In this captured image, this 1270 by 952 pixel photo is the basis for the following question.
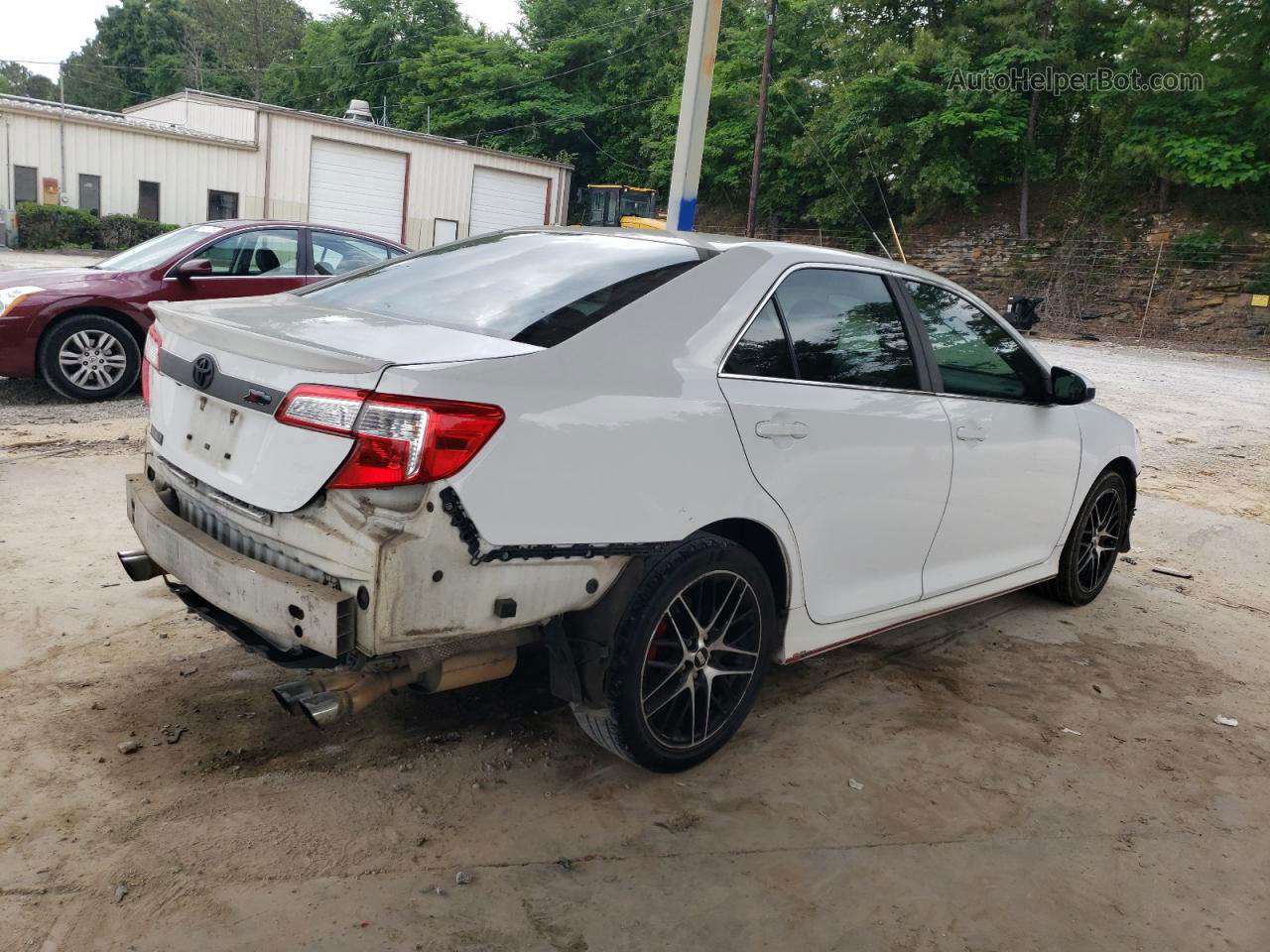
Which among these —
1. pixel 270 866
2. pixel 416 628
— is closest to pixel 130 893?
pixel 270 866

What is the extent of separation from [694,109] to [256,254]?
3938 millimetres

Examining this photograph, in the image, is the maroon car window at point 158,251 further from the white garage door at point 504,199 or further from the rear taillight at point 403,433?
the white garage door at point 504,199

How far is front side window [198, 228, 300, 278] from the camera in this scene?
345 inches

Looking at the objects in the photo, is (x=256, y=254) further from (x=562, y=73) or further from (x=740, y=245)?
(x=562, y=73)

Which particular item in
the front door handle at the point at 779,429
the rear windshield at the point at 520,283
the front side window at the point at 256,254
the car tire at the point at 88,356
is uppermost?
the rear windshield at the point at 520,283

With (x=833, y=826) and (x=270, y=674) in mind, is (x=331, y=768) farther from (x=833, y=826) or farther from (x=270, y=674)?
(x=833, y=826)

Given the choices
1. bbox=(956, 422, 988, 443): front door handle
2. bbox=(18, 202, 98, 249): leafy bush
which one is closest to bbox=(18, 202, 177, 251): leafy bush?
bbox=(18, 202, 98, 249): leafy bush

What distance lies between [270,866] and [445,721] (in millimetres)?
926

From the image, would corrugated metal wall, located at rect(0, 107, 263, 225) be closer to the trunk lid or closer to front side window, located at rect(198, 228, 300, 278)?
front side window, located at rect(198, 228, 300, 278)

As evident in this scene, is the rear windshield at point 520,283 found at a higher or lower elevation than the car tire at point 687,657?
higher

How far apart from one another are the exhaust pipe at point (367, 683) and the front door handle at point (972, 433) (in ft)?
6.59

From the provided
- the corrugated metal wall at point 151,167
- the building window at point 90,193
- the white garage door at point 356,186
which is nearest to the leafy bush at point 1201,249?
the white garage door at point 356,186

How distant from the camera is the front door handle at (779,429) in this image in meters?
3.15

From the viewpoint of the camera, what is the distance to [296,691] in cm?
273
